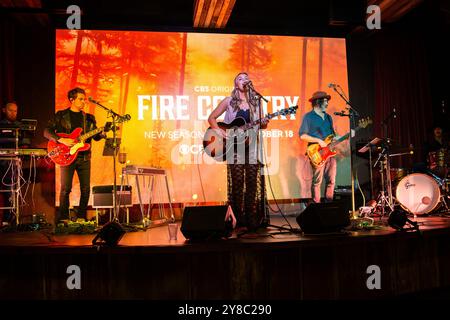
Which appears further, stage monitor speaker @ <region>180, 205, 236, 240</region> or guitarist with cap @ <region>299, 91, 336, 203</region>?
guitarist with cap @ <region>299, 91, 336, 203</region>

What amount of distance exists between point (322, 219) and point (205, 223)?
1.02 m

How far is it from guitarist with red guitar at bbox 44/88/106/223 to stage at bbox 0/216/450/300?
227 cm

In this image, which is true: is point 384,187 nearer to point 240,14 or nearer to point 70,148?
point 240,14

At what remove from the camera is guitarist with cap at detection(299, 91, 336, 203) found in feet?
20.1

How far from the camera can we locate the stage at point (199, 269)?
10.4 feet

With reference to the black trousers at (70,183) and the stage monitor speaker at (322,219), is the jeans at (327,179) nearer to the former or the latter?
the stage monitor speaker at (322,219)

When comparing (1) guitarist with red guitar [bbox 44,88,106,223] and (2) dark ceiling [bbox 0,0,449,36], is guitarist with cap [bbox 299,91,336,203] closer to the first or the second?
(2) dark ceiling [bbox 0,0,449,36]

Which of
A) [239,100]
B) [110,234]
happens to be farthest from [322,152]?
[110,234]

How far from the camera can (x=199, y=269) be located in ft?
10.6

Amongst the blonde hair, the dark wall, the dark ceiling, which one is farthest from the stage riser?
the dark ceiling

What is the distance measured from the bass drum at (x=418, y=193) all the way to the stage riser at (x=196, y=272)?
2371 mm

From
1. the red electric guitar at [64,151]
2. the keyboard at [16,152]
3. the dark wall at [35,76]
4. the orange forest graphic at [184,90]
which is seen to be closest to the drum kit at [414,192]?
the orange forest graphic at [184,90]
